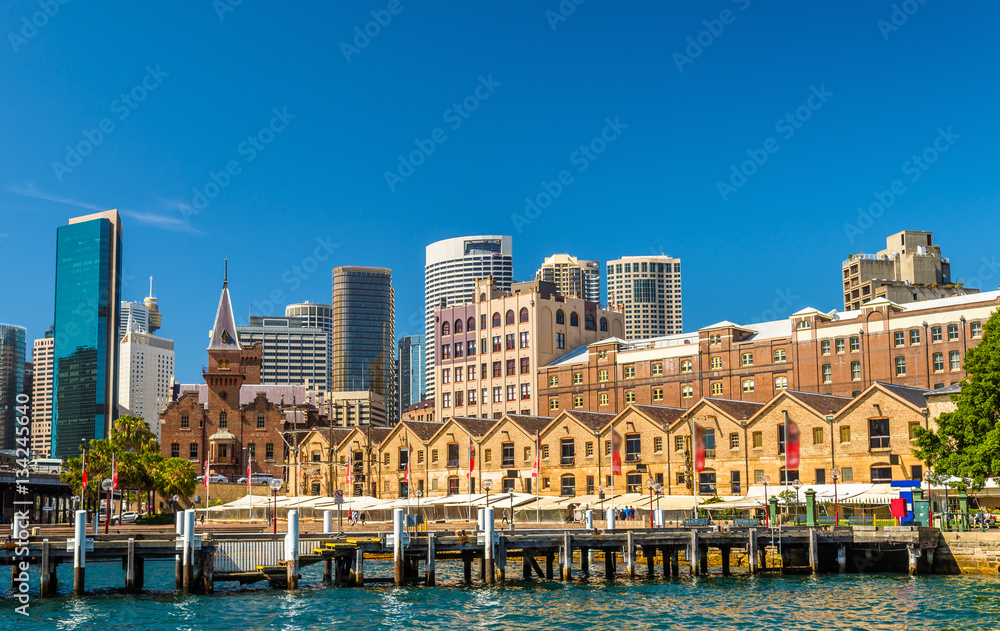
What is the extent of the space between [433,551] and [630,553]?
466 inches

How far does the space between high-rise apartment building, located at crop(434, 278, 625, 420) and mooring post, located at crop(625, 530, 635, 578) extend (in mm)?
76460

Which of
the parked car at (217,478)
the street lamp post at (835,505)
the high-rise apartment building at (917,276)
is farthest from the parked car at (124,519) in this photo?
the high-rise apartment building at (917,276)

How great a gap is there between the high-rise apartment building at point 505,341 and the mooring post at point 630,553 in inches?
3010

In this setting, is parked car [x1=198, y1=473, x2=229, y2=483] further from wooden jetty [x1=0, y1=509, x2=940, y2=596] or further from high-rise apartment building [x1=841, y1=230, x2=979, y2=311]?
high-rise apartment building [x1=841, y1=230, x2=979, y2=311]

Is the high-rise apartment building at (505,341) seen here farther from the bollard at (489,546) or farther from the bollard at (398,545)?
the bollard at (398,545)

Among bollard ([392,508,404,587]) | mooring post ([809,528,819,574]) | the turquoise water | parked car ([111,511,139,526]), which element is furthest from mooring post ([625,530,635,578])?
parked car ([111,511,139,526])

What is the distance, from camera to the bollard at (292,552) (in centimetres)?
5588

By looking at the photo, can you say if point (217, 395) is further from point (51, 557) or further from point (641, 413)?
point (51, 557)

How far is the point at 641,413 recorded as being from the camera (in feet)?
338

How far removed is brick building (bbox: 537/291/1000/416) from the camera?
107062 millimetres

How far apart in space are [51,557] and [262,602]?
1101cm

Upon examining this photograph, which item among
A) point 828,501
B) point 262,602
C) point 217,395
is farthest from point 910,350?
point 217,395

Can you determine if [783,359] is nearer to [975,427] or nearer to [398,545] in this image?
[975,427]

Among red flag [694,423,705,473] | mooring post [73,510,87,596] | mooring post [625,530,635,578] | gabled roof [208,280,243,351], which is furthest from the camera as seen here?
gabled roof [208,280,243,351]
